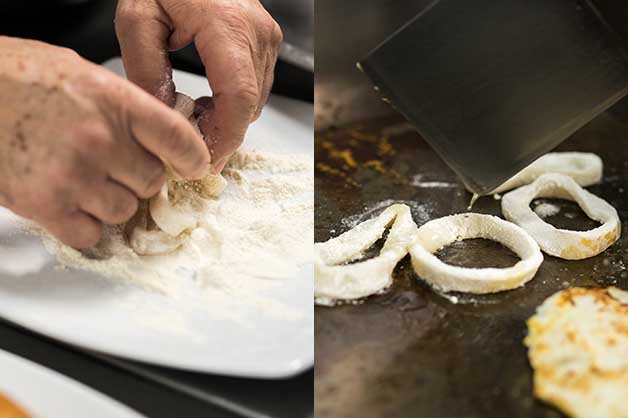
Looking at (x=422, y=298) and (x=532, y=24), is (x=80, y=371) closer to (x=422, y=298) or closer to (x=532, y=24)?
(x=422, y=298)

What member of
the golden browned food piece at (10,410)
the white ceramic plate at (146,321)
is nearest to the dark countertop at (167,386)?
the white ceramic plate at (146,321)

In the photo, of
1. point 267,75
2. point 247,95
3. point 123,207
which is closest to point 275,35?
point 267,75

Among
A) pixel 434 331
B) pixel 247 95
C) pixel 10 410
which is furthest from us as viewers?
pixel 247 95

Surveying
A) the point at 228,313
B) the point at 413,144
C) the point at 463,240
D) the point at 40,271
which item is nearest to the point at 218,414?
the point at 228,313

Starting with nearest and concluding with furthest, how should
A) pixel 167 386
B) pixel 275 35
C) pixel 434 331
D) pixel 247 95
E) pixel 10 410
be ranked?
pixel 10 410 → pixel 167 386 → pixel 434 331 → pixel 247 95 → pixel 275 35

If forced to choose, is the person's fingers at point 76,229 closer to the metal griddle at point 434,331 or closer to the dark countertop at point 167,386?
the dark countertop at point 167,386

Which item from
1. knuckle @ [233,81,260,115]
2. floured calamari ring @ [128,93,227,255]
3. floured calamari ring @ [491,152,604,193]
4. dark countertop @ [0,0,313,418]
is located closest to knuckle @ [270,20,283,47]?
knuckle @ [233,81,260,115]

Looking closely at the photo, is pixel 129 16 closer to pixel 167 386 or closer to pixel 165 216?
pixel 165 216
